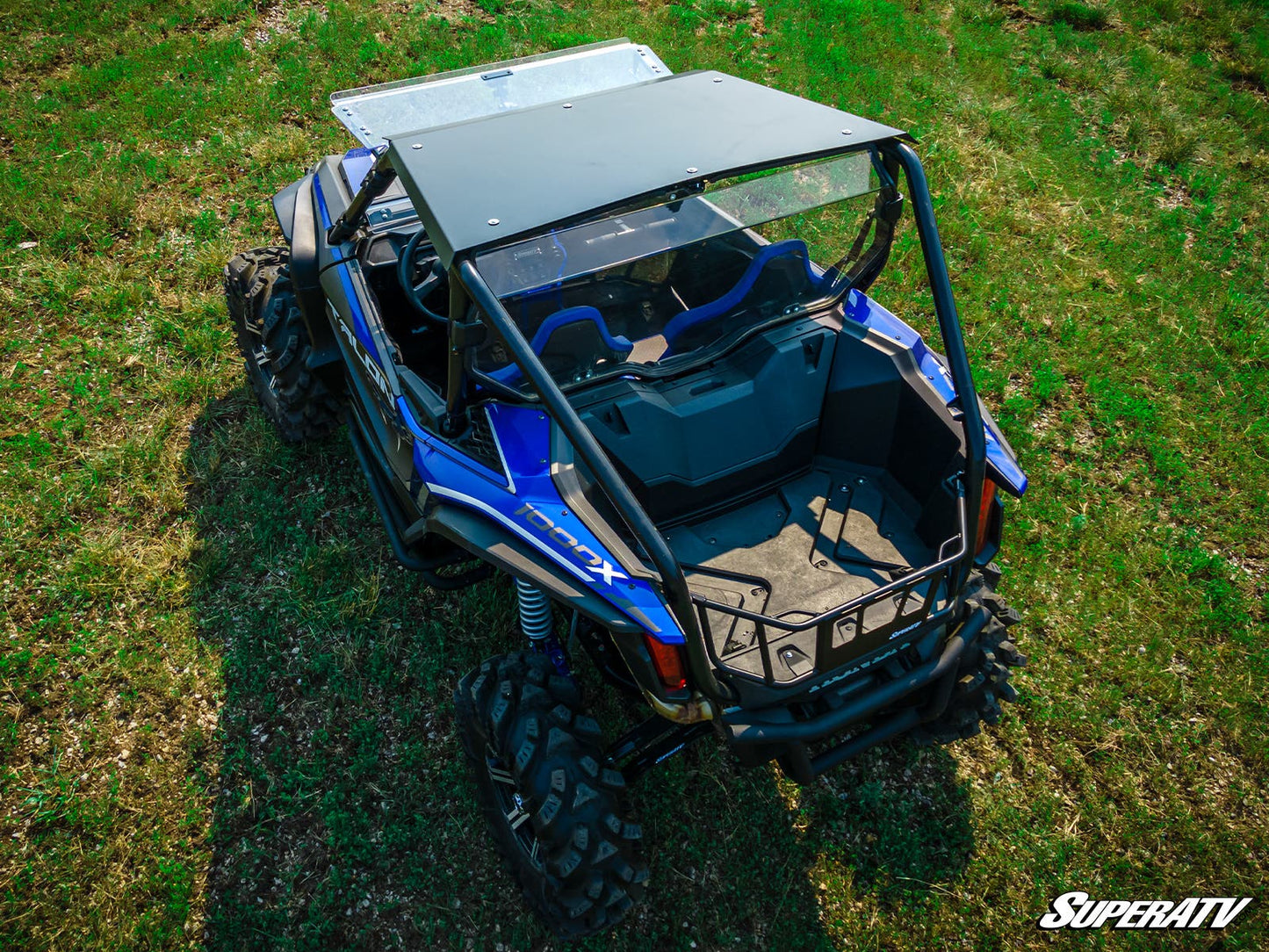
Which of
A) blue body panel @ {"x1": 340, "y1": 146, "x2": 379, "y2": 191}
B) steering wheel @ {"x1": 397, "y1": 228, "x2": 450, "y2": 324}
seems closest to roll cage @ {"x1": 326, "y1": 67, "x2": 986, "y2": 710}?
steering wheel @ {"x1": 397, "y1": 228, "x2": 450, "y2": 324}

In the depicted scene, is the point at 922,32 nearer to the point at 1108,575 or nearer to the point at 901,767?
the point at 1108,575

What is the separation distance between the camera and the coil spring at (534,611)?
118 inches

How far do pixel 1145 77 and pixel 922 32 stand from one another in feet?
6.53

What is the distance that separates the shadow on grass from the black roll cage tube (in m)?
1.03

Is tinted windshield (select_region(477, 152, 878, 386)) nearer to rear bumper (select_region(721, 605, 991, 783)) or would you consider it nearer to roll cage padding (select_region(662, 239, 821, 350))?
roll cage padding (select_region(662, 239, 821, 350))

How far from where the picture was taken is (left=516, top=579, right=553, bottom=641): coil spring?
2.99 m

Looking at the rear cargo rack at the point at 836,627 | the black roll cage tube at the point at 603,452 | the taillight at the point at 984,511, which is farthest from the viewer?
the taillight at the point at 984,511

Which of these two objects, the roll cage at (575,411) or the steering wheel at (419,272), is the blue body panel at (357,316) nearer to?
the steering wheel at (419,272)

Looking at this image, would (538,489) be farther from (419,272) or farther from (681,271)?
(419,272)

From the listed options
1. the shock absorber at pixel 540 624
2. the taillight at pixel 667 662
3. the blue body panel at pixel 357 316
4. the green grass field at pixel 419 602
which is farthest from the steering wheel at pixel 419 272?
the taillight at pixel 667 662

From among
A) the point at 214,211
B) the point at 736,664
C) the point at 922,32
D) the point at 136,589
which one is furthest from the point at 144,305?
the point at 922,32

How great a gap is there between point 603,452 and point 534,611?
0.75 metres

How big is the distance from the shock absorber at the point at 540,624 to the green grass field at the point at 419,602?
1.96 ft

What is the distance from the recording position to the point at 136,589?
3.81 meters
